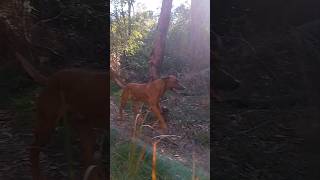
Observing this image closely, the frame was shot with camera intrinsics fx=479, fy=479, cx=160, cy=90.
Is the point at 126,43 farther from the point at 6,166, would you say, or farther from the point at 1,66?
the point at 6,166

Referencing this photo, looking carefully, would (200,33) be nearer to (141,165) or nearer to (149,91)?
(149,91)

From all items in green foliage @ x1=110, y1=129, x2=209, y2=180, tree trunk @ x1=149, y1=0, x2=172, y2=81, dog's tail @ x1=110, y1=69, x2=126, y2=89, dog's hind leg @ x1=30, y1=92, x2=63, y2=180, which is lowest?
green foliage @ x1=110, y1=129, x2=209, y2=180

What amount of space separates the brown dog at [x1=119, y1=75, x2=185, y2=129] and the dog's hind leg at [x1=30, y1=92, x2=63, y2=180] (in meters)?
0.32

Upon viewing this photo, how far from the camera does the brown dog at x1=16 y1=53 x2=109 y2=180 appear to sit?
7.63 ft

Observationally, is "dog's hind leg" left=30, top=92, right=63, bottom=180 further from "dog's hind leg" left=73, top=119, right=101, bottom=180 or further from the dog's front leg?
the dog's front leg

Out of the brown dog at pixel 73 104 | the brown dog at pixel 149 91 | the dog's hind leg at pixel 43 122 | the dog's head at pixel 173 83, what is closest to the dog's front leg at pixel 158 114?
the brown dog at pixel 149 91

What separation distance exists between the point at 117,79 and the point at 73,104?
0.25 m

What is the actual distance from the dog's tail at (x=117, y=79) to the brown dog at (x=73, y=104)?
27mm

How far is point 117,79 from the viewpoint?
2.38 meters
